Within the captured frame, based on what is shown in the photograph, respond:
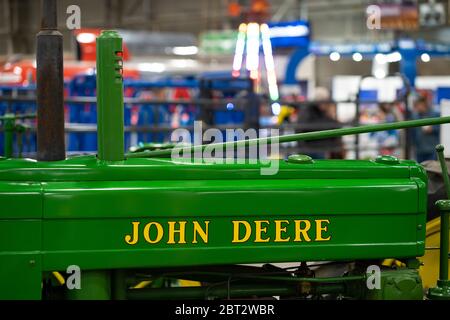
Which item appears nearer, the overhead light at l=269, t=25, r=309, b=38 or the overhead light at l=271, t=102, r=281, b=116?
the overhead light at l=271, t=102, r=281, b=116

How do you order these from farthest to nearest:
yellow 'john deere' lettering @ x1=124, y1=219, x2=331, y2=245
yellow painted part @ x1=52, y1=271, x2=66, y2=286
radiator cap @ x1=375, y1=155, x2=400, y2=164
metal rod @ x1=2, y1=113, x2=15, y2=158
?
metal rod @ x1=2, y1=113, x2=15, y2=158, radiator cap @ x1=375, y1=155, x2=400, y2=164, yellow painted part @ x1=52, y1=271, x2=66, y2=286, yellow 'john deere' lettering @ x1=124, y1=219, x2=331, y2=245

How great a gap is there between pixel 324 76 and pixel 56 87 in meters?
20.8

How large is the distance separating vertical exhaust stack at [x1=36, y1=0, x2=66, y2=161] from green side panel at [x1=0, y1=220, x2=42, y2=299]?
339mm

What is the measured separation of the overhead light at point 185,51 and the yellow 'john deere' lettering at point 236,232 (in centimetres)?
2346

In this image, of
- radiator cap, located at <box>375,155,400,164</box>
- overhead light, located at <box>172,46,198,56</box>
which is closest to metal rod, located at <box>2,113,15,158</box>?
radiator cap, located at <box>375,155,400,164</box>

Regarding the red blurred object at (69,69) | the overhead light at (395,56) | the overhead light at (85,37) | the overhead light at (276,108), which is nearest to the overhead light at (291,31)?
the red blurred object at (69,69)

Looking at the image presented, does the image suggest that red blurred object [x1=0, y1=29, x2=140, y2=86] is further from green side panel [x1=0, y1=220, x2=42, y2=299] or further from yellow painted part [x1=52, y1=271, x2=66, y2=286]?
green side panel [x1=0, y1=220, x2=42, y2=299]

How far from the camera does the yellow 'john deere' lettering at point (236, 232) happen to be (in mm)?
2686

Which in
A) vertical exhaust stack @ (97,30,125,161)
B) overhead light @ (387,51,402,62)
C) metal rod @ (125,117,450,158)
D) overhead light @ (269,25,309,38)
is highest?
overhead light @ (269,25,309,38)

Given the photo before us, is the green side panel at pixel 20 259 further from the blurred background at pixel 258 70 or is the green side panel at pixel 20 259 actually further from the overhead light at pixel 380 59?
the overhead light at pixel 380 59

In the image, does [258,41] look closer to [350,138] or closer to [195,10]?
[350,138]

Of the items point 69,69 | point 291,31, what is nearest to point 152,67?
point 69,69

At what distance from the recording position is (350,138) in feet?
41.7

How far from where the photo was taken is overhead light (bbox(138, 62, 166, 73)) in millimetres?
20866
